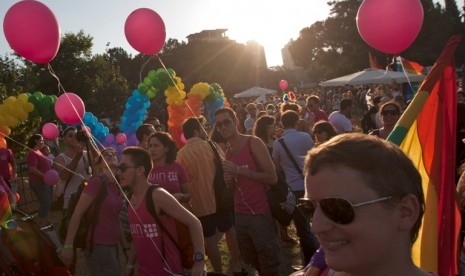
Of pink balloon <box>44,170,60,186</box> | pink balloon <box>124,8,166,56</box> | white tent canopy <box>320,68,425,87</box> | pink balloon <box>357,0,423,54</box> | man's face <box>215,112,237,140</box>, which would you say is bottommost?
white tent canopy <box>320,68,425,87</box>

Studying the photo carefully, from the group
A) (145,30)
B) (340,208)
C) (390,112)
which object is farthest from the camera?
(145,30)

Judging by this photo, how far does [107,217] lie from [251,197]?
1.25m

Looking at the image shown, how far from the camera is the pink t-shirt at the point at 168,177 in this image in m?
4.67

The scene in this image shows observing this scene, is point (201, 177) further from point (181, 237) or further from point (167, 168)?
point (181, 237)

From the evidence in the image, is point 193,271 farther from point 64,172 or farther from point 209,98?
point 209,98

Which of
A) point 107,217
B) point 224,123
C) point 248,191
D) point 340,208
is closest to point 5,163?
point 107,217

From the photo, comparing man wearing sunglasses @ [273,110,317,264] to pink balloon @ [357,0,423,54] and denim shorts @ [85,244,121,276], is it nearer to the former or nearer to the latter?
pink balloon @ [357,0,423,54]

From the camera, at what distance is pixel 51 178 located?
7.36 m

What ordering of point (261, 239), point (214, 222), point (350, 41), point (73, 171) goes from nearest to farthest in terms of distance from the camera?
point (261, 239) < point (214, 222) < point (73, 171) < point (350, 41)

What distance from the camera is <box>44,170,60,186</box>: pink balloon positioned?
734 centimetres

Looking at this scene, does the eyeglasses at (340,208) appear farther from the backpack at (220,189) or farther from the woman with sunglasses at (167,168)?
the backpack at (220,189)

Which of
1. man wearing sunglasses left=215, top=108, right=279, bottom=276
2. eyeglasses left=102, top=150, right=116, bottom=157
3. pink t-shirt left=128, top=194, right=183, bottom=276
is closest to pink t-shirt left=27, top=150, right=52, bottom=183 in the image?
eyeglasses left=102, top=150, right=116, bottom=157

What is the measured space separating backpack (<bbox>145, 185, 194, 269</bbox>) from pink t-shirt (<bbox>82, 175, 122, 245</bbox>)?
840 mm

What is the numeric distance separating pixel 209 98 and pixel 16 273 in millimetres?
8535
